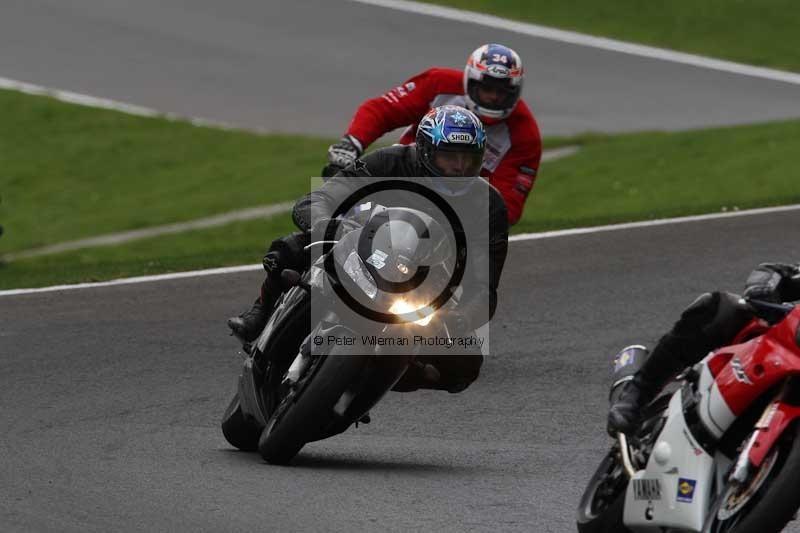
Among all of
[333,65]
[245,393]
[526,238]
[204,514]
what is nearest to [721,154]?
[526,238]

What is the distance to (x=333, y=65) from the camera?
22438mm

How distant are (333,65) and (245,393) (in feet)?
50.8

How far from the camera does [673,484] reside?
193 inches

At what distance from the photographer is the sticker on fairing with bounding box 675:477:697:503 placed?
4840 millimetres

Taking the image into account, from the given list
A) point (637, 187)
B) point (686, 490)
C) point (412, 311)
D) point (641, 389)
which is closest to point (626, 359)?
point (641, 389)

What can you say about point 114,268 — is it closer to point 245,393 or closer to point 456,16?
point 245,393

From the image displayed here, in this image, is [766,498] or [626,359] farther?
[626,359]

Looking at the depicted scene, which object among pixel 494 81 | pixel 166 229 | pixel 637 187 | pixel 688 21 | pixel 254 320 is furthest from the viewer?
pixel 688 21

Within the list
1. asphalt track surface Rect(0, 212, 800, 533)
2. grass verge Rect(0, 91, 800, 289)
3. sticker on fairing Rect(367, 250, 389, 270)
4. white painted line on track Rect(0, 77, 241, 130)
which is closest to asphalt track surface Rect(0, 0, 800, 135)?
white painted line on track Rect(0, 77, 241, 130)

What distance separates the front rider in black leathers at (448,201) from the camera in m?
6.96

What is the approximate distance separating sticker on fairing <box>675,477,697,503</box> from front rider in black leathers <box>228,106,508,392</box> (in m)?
1.99

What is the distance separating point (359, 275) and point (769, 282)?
213 centimetres

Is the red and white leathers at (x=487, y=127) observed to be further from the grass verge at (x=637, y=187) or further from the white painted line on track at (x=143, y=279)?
the grass verge at (x=637, y=187)

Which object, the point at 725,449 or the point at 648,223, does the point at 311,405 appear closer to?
the point at 725,449
